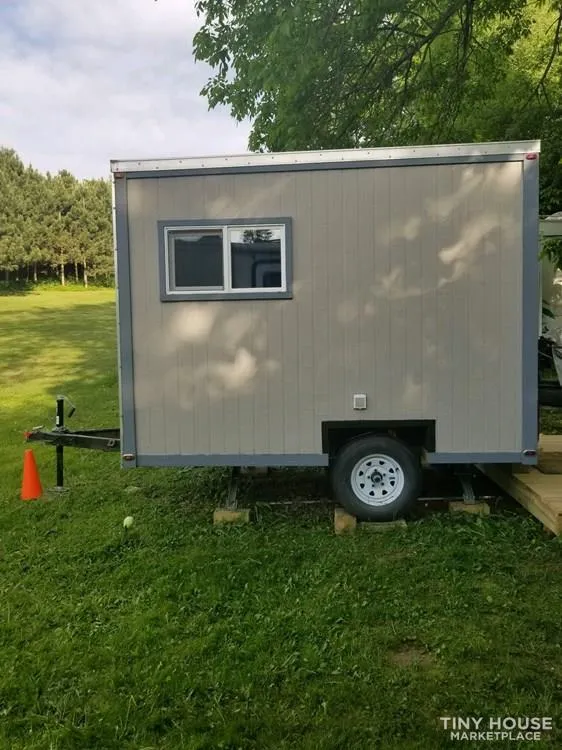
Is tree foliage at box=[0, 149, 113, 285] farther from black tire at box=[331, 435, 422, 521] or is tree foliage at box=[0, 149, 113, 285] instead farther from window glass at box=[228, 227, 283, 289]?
black tire at box=[331, 435, 422, 521]

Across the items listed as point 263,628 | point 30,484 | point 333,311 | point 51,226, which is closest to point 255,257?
point 333,311

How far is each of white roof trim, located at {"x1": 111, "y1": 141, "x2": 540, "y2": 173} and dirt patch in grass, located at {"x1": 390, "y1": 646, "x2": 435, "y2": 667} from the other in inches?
139

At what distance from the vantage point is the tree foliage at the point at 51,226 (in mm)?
45531

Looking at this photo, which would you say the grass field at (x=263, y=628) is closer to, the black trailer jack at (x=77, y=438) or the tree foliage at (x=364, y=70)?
the black trailer jack at (x=77, y=438)

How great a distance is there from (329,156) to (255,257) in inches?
38.0

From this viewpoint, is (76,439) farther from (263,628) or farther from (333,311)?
(263,628)

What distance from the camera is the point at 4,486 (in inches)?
274

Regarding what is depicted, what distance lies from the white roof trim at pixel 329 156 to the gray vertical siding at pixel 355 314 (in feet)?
0.34

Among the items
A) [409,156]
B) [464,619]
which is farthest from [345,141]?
[464,619]

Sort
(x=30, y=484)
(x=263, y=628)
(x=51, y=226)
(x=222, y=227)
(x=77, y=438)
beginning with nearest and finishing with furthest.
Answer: (x=263, y=628) < (x=222, y=227) < (x=77, y=438) < (x=30, y=484) < (x=51, y=226)

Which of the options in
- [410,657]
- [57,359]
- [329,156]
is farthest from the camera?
[57,359]

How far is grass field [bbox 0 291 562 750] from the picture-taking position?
3002 mm

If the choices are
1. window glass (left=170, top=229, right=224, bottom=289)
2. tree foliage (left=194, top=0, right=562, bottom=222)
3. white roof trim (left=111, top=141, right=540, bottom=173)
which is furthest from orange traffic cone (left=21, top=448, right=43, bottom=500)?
tree foliage (left=194, top=0, right=562, bottom=222)

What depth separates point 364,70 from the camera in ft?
30.5
